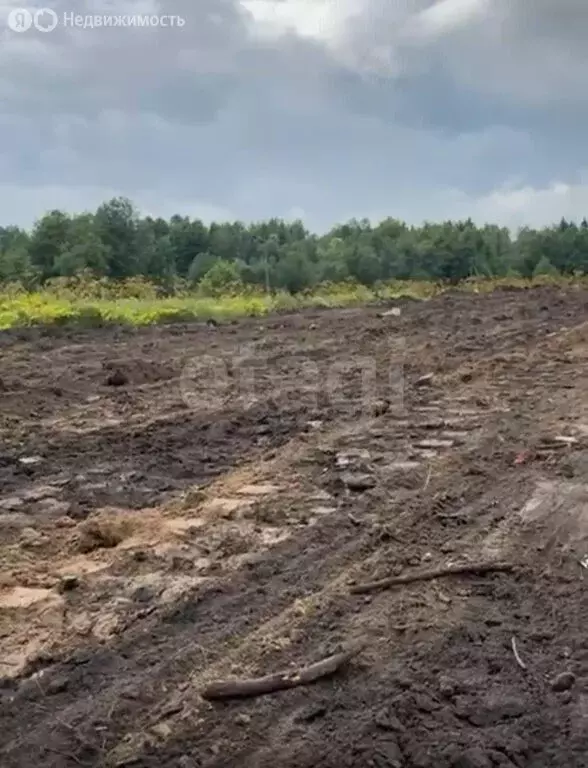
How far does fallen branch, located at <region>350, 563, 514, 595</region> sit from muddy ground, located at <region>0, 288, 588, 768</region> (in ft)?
0.11

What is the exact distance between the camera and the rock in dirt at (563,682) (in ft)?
9.87

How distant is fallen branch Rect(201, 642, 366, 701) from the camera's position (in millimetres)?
2889

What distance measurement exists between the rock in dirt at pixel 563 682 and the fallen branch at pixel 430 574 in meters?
0.73

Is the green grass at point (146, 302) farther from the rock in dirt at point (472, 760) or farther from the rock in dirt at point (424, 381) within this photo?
the rock in dirt at point (472, 760)

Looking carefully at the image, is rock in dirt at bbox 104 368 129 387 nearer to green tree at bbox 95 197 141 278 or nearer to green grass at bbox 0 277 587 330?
green grass at bbox 0 277 587 330

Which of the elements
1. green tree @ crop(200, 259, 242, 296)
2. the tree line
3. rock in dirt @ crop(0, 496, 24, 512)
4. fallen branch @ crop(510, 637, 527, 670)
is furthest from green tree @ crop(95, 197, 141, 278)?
fallen branch @ crop(510, 637, 527, 670)

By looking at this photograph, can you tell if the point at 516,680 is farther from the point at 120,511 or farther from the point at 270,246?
the point at 270,246

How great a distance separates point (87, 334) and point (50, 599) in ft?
23.9

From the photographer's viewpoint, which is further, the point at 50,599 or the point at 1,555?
the point at 1,555

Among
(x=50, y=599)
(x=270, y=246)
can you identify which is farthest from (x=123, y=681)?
(x=270, y=246)

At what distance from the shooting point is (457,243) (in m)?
26.9

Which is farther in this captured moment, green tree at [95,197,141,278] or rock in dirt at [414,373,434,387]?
green tree at [95,197,141,278]

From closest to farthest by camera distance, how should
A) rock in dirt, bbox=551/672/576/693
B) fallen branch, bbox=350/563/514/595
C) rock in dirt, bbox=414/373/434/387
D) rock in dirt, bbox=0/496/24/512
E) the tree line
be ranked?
rock in dirt, bbox=551/672/576/693 < fallen branch, bbox=350/563/514/595 < rock in dirt, bbox=0/496/24/512 < rock in dirt, bbox=414/373/434/387 < the tree line

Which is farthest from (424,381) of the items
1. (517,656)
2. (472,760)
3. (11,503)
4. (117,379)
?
(472,760)
